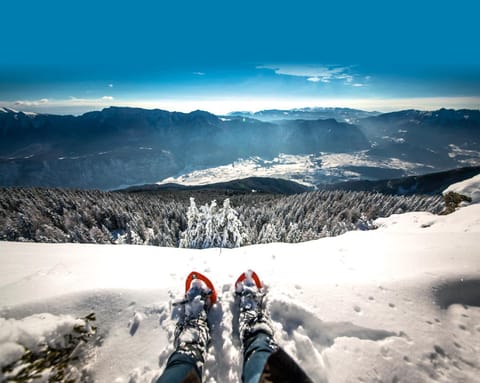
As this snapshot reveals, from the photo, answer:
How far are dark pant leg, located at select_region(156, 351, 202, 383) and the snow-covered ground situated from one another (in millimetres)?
409

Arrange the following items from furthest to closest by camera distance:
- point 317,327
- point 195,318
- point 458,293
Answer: point 458,293, point 195,318, point 317,327

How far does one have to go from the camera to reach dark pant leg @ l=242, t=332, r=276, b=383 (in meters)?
3.78

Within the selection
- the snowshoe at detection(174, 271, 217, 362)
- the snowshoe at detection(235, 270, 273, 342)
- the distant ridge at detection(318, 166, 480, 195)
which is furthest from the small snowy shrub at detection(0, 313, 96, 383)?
the distant ridge at detection(318, 166, 480, 195)

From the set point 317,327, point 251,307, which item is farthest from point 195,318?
point 317,327

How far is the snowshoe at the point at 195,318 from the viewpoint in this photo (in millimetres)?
4438

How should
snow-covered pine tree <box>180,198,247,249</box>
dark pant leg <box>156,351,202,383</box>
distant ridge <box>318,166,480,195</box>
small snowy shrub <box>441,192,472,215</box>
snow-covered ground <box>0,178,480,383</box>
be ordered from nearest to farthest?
1. dark pant leg <box>156,351,202,383</box>
2. snow-covered ground <box>0,178,480,383</box>
3. small snowy shrub <box>441,192,472,215</box>
4. snow-covered pine tree <box>180,198,247,249</box>
5. distant ridge <box>318,166,480,195</box>

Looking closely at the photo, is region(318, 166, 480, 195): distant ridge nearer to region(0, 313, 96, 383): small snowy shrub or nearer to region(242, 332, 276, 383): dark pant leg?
region(242, 332, 276, 383): dark pant leg

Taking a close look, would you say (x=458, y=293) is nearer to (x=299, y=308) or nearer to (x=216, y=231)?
(x=299, y=308)

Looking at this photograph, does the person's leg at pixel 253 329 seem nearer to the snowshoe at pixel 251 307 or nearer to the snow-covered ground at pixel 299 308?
the snowshoe at pixel 251 307

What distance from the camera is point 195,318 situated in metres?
5.08

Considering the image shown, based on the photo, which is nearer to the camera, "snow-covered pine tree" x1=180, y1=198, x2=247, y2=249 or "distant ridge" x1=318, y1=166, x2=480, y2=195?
"snow-covered pine tree" x1=180, y1=198, x2=247, y2=249

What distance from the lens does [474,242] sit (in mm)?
7406

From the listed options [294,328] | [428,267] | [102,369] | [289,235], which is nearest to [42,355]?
[102,369]

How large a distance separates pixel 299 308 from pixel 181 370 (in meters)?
2.78
